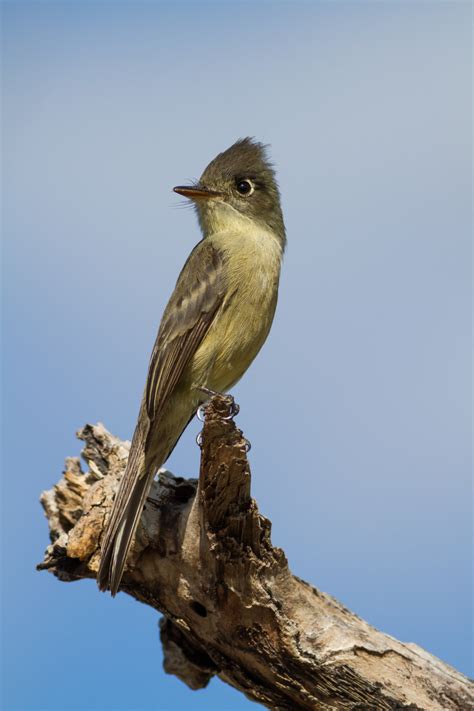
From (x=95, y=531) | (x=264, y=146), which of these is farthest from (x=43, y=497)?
(x=264, y=146)

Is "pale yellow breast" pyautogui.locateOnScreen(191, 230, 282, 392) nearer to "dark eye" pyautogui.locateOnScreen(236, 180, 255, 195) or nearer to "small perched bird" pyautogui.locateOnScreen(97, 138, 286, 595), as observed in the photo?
"small perched bird" pyautogui.locateOnScreen(97, 138, 286, 595)

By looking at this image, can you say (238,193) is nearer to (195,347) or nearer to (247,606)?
(195,347)

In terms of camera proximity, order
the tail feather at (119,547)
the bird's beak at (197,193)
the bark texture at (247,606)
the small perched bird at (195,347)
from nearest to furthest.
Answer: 1. the bark texture at (247,606)
2. the tail feather at (119,547)
3. the small perched bird at (195,347)
4. the bird's beak at (197,193)

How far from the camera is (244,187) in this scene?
7801 mm

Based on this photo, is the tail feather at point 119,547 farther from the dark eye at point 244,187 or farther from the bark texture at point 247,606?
the dark eye at point 244,187

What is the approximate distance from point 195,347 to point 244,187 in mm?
1879

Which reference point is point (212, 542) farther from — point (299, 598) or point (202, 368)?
point (202, 368)

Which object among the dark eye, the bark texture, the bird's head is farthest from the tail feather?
the dark eye

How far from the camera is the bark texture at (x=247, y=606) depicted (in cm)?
586

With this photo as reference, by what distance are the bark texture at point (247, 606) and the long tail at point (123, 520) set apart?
246 mm

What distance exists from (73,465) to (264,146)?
137 inches

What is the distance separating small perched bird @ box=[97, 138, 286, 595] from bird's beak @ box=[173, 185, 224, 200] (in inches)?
4.2

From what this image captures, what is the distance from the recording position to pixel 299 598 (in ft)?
20.5

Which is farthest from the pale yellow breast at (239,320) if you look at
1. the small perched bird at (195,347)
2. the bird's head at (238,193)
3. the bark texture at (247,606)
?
the bark texture at (247,606)
